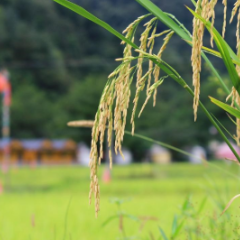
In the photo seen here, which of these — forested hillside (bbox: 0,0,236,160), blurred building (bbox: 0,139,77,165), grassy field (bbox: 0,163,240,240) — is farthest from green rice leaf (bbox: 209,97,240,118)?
blurred building (bbox: 0,139,77,165)

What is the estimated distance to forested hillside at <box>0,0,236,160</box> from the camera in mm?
41281

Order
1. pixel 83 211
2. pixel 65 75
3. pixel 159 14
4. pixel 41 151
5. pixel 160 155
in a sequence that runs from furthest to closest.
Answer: pixel 160 155
pixel 41 151
pixel 65 75
pixel 83 211
pixel 159 14

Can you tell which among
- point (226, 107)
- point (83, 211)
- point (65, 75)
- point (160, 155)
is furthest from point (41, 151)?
point (226, 107)

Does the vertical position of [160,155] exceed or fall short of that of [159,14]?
it falls short

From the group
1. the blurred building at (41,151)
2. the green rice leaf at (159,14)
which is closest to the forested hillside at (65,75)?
the blurred building at (41,151)

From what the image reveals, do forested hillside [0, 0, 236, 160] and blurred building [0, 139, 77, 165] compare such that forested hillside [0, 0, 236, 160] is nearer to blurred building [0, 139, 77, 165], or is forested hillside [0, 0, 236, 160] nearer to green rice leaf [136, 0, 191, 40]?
blurred building [0, 139, 77, 165]

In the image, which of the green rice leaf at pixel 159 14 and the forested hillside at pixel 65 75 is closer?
the green rice leaf at pixel 159 14

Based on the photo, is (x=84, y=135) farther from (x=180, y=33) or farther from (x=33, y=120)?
(x=180, y=33)

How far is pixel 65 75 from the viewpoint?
46.3 metres

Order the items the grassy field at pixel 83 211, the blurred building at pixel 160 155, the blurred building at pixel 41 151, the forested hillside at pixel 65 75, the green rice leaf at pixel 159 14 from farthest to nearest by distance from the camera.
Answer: the blurred building at pixel 160 155
the blurred building at pixel 41 151
the forested hillside at pixel 65 75
the grassy field at pixel 83 211
the green rice leaf at pixel 159 14

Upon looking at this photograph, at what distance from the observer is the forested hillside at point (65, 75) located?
41.3 m

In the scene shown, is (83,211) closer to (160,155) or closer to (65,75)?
(65,75)

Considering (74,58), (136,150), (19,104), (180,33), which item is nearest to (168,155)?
(136,150)

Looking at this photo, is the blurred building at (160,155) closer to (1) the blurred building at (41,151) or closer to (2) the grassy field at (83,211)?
(1) the blurred building at (41,151)
